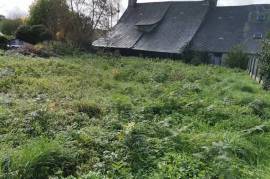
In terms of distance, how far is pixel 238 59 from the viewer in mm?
27359

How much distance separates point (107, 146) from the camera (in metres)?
6.22

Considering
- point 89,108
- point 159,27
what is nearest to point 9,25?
point 159,27

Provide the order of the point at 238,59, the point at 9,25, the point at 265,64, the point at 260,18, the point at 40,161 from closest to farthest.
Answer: the point at 40,161 → the point at 265,64 → the point at 238,59 → the point at 260,18 → the point at 9,25

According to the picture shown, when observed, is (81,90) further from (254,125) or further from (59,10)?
(59,10)

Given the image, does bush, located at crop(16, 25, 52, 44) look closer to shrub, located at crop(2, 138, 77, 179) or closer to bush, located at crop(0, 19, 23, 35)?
bush, located at crop(0, 19, 23, 35)

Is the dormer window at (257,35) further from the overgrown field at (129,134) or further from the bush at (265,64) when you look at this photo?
the overgrown field at (129,134)

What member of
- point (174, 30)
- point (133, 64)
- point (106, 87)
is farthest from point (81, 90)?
point (174, 30)

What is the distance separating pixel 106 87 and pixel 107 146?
7.48 metres

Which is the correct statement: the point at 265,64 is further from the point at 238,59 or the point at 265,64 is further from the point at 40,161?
the point at 40,161

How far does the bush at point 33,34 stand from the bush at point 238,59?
69.0ft

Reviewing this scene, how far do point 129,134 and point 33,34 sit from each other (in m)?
35.5

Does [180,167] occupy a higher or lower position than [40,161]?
lower

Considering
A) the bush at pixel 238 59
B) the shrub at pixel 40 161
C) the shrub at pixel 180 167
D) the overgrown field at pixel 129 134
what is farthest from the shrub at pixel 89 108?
the bush at pixel 238 59

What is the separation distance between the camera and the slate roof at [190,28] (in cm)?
3164
